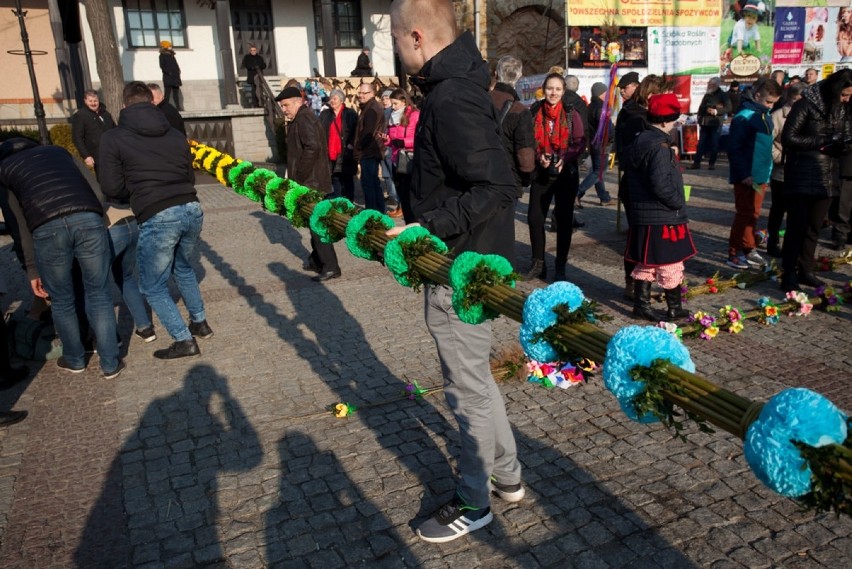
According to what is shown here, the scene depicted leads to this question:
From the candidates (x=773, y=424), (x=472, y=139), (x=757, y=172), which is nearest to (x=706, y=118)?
(x=757, y=172)

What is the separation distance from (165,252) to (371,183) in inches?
200

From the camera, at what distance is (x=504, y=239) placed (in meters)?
2.97

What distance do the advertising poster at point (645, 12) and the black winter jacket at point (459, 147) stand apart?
16748 mm

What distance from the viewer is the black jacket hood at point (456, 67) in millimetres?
2664

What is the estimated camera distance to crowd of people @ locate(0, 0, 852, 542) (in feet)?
8.88

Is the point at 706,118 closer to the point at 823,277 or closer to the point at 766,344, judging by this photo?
the point at 823,277

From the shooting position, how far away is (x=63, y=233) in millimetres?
4824

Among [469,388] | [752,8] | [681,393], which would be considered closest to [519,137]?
[469,388]

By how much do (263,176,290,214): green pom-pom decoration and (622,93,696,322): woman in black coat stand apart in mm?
2739

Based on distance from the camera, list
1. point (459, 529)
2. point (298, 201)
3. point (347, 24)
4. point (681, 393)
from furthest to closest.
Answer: point (347, 24) → point (298, 201) → point (459, 529) → point (681, 393)

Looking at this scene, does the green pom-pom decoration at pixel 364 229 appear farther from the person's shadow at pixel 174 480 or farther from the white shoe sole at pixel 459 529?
the person's shadow at pixel 174 480

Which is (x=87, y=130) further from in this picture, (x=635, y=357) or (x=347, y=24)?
(x=347, y=24)

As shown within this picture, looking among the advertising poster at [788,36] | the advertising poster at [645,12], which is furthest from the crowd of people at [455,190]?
the advertising poster at [788,36]

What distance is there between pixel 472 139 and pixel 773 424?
1.53 m
